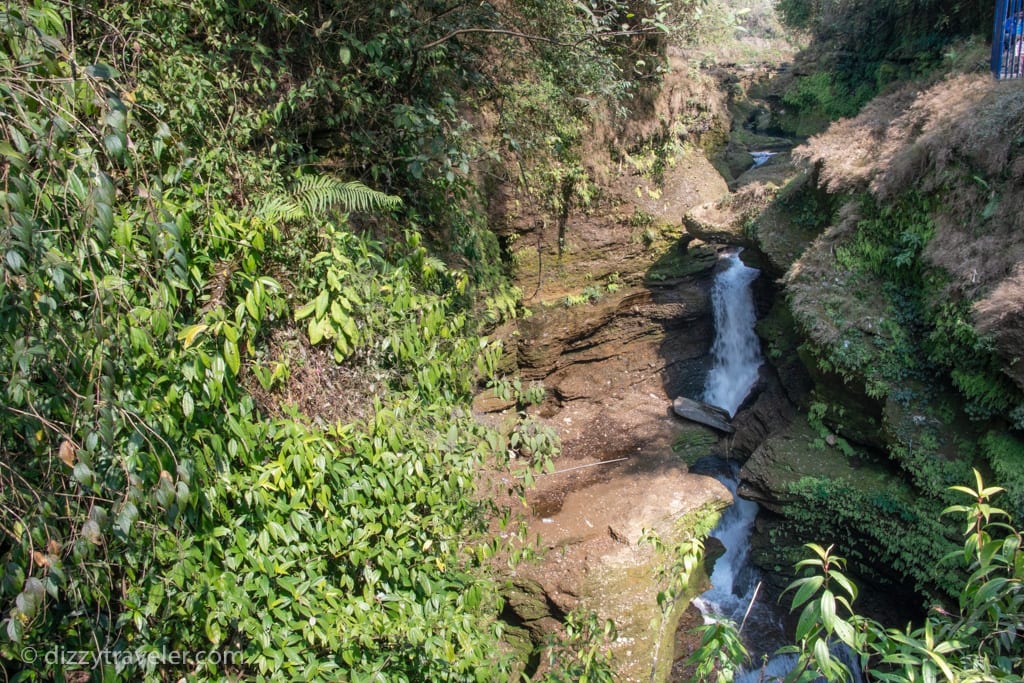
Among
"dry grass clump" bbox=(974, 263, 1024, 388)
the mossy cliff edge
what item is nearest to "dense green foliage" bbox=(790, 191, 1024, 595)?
the mossy cliff edge

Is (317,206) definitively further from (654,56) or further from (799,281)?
(654,56)

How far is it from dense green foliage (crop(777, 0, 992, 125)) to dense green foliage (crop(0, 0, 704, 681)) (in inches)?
465

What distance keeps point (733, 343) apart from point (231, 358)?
10.4 m

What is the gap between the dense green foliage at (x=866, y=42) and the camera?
12.3 m

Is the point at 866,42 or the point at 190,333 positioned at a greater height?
the point at 866,42

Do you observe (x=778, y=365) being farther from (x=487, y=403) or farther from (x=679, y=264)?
(x=487, y=403)

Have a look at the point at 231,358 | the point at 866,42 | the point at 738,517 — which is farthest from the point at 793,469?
the point at 866,42

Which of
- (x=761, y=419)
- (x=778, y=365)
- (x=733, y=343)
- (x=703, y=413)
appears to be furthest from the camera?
(x=733, y=343)

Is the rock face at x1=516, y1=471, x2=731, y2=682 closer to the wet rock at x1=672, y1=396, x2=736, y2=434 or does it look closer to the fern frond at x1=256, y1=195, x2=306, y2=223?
the wet rock at x1=672, y1=396, x2=736, y2=434

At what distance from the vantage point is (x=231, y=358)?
3.00 meters

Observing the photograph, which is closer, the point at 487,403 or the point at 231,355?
the point at 231,355

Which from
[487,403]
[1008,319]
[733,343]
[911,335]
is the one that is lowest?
[487,403]

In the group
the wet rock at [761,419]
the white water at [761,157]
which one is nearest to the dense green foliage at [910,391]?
the wet rock at [761,419]

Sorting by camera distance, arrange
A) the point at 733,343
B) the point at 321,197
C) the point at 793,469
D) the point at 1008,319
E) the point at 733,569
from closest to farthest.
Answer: the point at 321,197
the point at 1008,319
the point at 793,469
the point at 733,569
the point at 733,343
